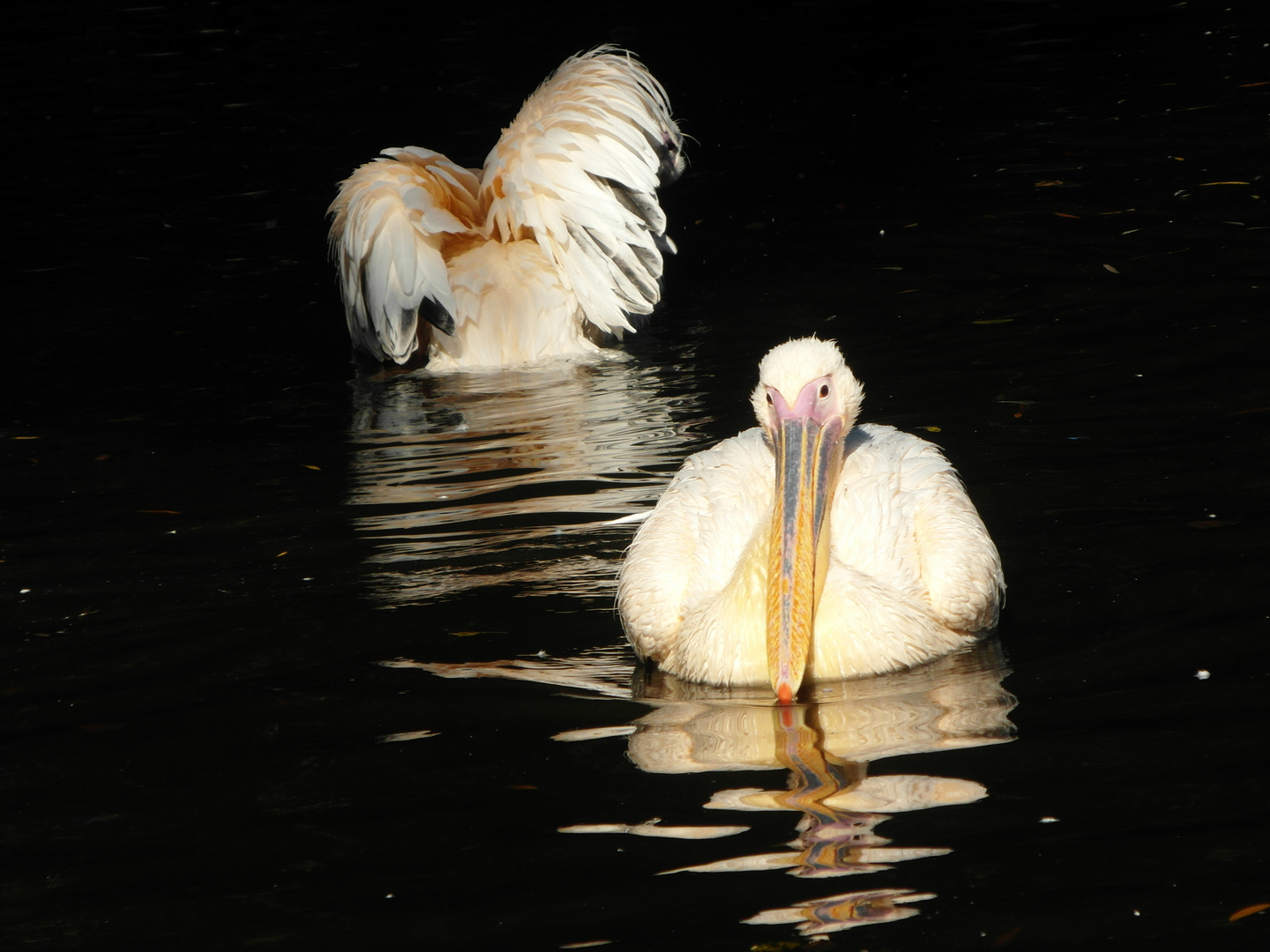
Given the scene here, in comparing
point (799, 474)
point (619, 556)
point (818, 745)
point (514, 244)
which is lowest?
point (818, 745)

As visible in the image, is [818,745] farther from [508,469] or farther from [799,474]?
[508,469]

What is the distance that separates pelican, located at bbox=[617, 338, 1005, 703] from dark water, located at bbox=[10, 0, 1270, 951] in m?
0.12

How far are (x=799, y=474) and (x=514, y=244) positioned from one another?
3.42 metres

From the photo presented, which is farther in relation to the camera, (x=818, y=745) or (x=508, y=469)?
(x=508, y=469)

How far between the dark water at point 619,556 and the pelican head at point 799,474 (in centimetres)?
18

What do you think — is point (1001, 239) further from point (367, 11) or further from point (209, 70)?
point (367, 11)

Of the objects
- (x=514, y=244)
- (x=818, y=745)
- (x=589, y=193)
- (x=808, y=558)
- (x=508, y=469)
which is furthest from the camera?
(x=514, y=244)

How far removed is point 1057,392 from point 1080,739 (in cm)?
262

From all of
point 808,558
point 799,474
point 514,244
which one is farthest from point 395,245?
point 808,558

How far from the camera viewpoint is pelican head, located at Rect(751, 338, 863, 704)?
3.96 meters

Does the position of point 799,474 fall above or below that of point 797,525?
above

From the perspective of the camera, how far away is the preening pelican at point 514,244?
6.99 meters

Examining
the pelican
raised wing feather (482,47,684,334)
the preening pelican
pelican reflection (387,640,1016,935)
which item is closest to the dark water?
pelican reflection (387,640,1016,935)

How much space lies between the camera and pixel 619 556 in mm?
5070
